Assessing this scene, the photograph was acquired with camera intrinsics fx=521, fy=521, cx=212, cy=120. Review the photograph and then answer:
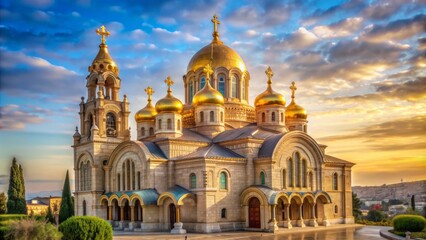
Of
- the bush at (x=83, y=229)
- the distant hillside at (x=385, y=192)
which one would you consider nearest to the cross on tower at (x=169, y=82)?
the bush at (x=83, y=229)

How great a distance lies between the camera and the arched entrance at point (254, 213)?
3644 cm

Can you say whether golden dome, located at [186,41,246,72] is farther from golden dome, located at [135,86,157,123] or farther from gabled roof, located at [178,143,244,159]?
gabled roof, located at [178,143,244,159]

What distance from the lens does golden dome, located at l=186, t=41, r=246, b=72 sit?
153 ft

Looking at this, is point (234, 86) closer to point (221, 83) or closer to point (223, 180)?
point (221, 83)

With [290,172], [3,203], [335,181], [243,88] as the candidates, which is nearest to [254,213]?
[290,172]

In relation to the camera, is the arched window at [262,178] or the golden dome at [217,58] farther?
the golden dome at [217,58]

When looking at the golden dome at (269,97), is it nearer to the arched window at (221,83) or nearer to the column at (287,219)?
the arched window at (221,83)

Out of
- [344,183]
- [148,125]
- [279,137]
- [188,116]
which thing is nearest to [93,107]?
[148,125]

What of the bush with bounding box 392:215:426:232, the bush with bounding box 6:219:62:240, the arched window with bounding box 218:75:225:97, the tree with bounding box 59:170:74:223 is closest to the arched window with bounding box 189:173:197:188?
the arched window with bounding box 218:75:225:97

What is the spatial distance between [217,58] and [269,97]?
21.9ft

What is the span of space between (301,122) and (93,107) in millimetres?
18532

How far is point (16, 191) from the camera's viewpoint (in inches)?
1845

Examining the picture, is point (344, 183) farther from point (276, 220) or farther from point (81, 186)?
point (81, 186)

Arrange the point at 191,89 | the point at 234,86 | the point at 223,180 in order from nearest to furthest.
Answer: the point at 223,180 → the point at 234,86 → the point at 191,89
